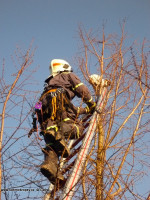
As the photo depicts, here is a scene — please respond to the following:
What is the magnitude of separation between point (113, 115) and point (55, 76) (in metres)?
1.05

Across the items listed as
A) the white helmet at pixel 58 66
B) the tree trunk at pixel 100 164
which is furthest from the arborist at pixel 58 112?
the tree trunk at pixel 100 164

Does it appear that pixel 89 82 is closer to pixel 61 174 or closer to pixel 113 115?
pixel 113 115

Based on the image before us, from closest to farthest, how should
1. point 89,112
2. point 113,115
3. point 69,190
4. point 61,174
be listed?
point 69,190
point 61,174
point 89,112
point 113,115

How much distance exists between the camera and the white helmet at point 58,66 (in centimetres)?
463

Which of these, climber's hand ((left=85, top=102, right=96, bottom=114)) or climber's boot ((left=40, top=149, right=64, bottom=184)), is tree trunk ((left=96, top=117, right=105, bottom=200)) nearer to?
climber's hand ((left=85, top=102, right=96, bottom=114))

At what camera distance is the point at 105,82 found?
4.94 metres

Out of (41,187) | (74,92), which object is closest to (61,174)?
(41,187)

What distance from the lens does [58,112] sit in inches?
156

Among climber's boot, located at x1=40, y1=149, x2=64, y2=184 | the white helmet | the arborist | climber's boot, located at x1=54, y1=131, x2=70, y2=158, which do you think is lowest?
climber's boot, located at x1=40, y1=149, x2=64, y2=184

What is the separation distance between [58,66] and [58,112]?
93cm

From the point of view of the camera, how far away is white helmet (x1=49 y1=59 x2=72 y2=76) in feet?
15.2

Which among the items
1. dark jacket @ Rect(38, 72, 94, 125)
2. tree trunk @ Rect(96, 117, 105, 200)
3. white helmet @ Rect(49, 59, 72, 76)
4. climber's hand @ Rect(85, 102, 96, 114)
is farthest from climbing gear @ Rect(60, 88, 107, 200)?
white helmet @ Rect(49, 59, 72, 76)

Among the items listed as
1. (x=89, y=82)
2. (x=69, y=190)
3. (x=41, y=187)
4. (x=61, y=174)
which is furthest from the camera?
(x=89, y=82)

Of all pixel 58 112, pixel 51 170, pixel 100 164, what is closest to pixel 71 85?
pixel 58 112
